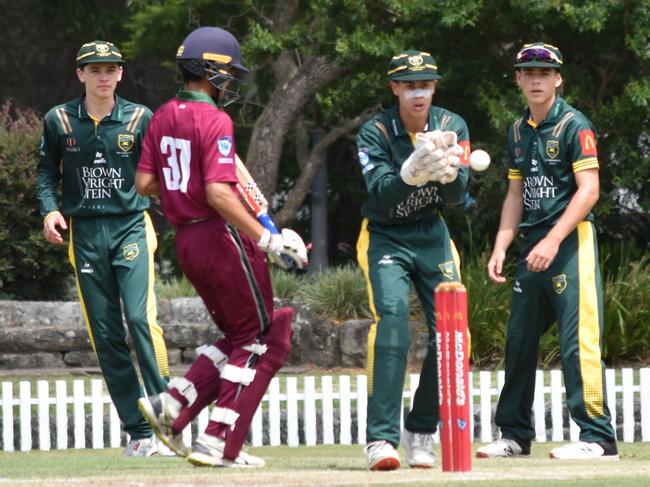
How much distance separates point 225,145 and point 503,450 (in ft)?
8.55

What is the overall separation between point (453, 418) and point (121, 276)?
9.96ft

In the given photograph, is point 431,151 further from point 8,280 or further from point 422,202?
point 8,280

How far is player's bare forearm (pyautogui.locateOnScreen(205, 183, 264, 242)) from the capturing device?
22.7 feet

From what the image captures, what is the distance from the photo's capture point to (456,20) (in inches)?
604

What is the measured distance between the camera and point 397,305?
25.1 ft

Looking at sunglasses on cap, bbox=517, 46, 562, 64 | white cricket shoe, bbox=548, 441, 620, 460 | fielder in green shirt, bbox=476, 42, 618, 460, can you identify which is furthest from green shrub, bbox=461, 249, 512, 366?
sunglasses on cap, bbox=517, 46, 562, 64

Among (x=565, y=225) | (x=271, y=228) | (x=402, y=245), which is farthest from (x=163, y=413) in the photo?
(x=565, y=225)

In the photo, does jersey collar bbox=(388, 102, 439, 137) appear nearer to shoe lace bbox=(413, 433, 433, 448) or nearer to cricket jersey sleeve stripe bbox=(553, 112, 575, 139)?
cricket jersey sleeve stripe bbox=(553, 112, 575, 139)

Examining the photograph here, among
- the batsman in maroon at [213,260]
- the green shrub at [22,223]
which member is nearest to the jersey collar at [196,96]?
the batsman in maroon at [213,260]

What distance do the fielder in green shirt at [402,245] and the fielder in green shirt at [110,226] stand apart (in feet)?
5.85

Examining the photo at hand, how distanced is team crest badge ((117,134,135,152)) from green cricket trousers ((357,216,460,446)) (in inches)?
77.9

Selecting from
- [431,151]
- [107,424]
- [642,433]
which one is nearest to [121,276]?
[431,151]

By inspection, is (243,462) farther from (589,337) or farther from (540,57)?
(540,57)

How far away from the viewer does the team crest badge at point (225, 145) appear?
278 inches
